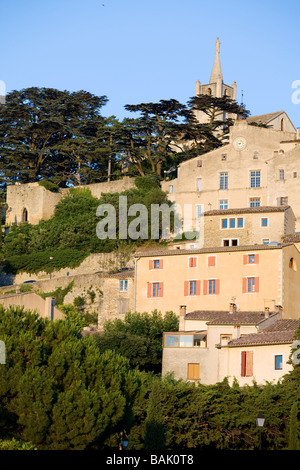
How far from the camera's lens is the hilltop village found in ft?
140

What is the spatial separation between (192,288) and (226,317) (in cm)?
552

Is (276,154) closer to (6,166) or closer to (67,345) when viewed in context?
(6,166)

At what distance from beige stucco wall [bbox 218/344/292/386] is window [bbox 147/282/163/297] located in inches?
419

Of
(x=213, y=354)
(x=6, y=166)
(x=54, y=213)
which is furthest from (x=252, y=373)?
(x=6, y=166)

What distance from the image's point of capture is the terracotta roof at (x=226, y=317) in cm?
4353

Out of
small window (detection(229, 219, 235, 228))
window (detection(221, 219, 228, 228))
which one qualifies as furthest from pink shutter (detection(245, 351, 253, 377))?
window (detection(221, 219, 228, 228))

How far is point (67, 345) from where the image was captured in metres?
35.3

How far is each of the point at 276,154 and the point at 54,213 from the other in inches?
731

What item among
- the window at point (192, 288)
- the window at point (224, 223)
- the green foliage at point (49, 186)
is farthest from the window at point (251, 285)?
the green foliage at point (49, 186)

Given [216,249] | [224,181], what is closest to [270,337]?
[216,249]

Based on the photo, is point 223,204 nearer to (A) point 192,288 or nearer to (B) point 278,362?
(A) point 192,288

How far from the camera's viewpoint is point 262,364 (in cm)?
4003

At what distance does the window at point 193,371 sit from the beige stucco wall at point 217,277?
645 cm
